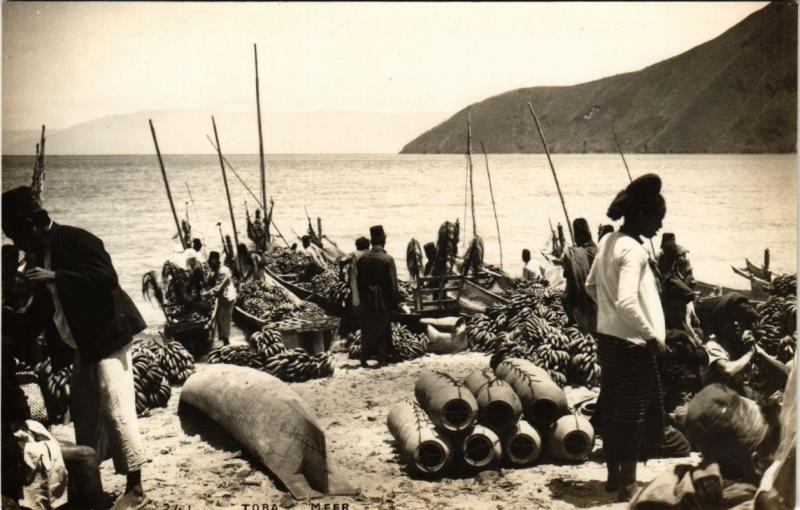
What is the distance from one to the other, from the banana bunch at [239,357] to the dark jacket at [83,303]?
2.60 meters

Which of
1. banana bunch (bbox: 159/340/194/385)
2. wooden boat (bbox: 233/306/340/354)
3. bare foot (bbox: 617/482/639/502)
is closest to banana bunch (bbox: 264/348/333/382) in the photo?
wooden boat (bbox: 233/306/340/354)

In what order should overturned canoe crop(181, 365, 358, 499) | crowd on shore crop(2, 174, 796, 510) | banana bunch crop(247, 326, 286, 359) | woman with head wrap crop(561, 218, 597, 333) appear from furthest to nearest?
banana bunch crop(247, 326, 286, 359) < woman with head wrap crop(561, 218, 597, 333) < overturned canoe crop(181, 365, 358, 499) < crowd on shore crop(2, 174, 796, 510)

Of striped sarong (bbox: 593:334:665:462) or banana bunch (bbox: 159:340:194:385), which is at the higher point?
striped sarong (bbox: 593:334:665:462)

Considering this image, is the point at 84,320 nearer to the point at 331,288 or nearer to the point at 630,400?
the point at 630,400

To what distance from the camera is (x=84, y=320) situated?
3.91m

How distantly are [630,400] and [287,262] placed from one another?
10765 millimetres

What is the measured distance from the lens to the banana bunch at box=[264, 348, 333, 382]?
6.46m

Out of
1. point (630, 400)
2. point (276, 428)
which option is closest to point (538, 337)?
point (630, 400)

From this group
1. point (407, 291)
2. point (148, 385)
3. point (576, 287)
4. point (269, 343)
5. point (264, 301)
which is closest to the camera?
point (576, 287)

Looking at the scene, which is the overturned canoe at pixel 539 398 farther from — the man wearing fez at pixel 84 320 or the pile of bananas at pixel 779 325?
the man wearing fez at pixel 84 320

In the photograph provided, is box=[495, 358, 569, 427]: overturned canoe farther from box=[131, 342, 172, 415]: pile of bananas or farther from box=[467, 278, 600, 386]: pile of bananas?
box=[131, 342, 172, 415]: pile of bananas

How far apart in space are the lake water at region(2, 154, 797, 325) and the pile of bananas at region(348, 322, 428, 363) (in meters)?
3.70

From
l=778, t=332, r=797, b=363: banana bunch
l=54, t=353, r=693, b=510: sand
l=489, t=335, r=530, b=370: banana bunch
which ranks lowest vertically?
l=54, t=353, r=693, b=510: sand

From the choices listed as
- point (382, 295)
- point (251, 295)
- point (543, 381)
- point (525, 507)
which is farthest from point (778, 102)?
point (251, 295)
